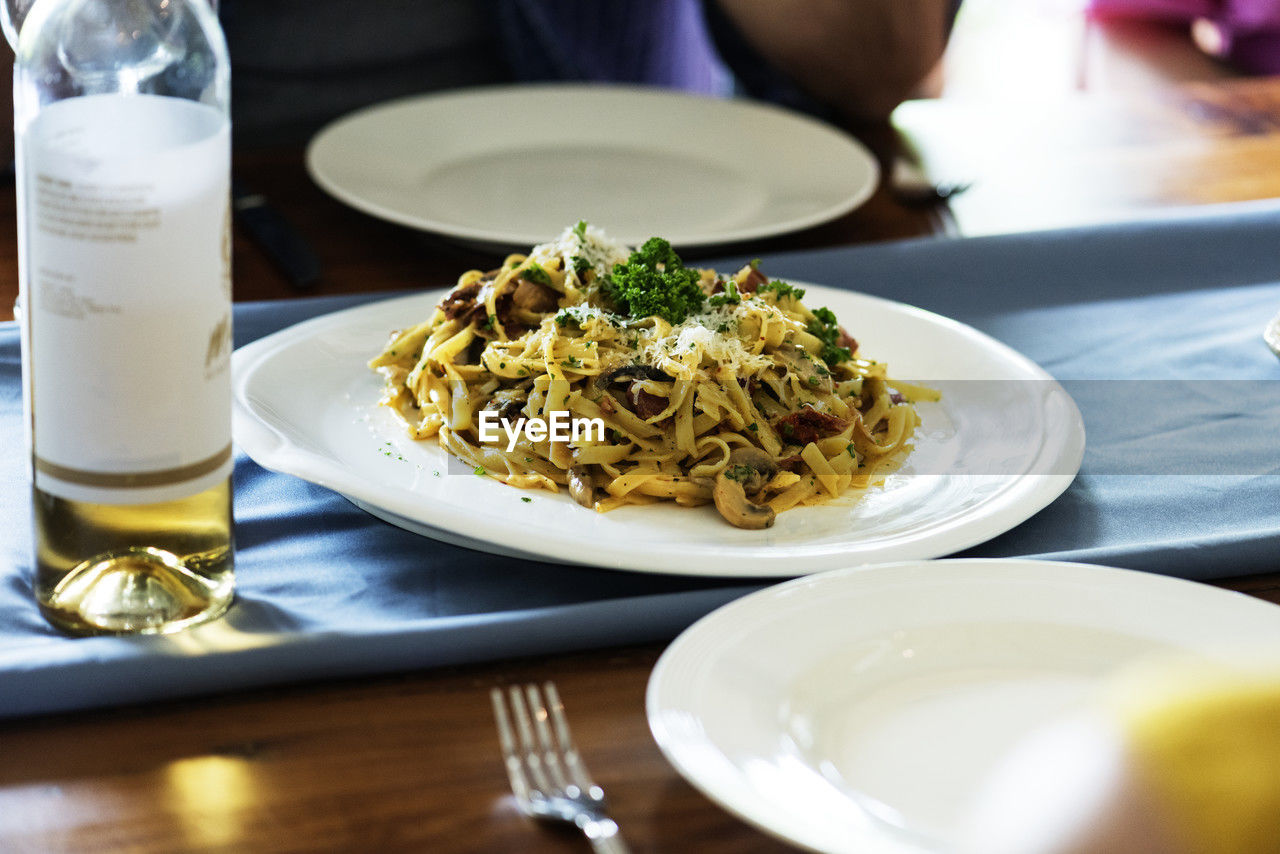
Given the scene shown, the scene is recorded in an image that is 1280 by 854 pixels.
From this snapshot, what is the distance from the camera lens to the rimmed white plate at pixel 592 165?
2.24 m

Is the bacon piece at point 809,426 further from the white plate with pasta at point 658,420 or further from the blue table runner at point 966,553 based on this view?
the blue table runner at point 966,553

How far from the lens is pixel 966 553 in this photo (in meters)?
1.28

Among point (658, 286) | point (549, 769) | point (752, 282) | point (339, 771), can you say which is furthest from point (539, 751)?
point (752, 282)

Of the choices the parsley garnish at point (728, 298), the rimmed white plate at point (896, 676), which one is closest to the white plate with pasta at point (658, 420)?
the parsley garnish at point (728, 298)

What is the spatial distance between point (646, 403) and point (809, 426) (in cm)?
19

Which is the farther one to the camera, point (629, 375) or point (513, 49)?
point (513, 49)

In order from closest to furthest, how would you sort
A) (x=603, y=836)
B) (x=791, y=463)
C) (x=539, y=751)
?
(x=603, y=836) < (x=539, y=751) < (x=791, y=463)

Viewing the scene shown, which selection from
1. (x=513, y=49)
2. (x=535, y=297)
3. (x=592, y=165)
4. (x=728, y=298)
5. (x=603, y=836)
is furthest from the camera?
(x=513, y=49)

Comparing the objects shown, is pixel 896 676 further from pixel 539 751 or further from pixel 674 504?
pixel 674 504

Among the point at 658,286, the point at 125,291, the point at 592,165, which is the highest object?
the point at 125,291

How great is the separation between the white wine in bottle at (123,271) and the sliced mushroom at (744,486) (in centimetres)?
50

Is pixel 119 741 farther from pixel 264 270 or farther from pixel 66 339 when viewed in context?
pixel 264 270

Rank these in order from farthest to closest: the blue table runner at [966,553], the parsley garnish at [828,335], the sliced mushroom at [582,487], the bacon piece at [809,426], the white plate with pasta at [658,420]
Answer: the parsley garnish at [828,335]
the bacon piece at [809,426]
the sliced mushroom at [582,487]
the white plate with pasta at [658,420]
the blue table runner at [966,553]

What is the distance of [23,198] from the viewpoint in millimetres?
958
